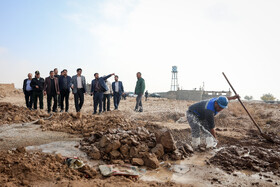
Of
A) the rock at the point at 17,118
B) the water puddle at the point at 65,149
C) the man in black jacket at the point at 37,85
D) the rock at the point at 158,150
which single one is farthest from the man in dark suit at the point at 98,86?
the rock at the point at 158,150

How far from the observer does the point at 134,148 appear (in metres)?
3.86

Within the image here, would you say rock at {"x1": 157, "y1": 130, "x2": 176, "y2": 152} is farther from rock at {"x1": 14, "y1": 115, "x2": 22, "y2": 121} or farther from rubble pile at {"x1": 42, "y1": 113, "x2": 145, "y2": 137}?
rock at {"x1": 14, "y1": 115, "x2": 22, "y2": 121}

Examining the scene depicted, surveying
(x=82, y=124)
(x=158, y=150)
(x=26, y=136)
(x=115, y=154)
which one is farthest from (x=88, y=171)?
(x=82, y=124)

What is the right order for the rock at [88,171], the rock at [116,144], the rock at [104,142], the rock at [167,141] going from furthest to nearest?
the rock at [167,141] → the rock at [104,142] → the rock at [116,144] → the rock at [88,171]

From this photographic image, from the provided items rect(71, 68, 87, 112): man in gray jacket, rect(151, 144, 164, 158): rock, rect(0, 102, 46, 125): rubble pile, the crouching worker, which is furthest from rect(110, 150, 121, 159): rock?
rect(71, 68, 87, 112): man in gray jacket

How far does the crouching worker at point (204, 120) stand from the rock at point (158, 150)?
1156mm

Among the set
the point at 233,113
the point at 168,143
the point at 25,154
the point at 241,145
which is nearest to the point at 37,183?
the point at 25,154

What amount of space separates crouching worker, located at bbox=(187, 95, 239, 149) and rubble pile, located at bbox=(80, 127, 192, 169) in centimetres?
60

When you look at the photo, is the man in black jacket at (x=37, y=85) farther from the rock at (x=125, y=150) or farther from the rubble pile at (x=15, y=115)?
the rock at (x=125, y=150)

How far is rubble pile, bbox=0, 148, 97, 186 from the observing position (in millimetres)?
2709

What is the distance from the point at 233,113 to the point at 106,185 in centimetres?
1019

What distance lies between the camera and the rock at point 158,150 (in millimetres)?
3987

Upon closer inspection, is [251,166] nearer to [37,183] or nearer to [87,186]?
[87,186]

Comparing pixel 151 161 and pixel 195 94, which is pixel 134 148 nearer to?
pixel 151 161
